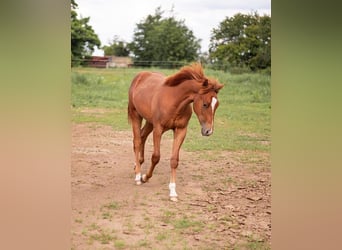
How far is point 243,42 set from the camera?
3.18m

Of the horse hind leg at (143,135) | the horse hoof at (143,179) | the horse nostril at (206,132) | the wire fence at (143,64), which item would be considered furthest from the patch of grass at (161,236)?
the wire fence at (143,64)

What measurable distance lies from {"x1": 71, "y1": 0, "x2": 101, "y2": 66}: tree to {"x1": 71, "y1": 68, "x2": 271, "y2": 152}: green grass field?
9 centimetres

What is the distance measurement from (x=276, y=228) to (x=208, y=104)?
0.80 m

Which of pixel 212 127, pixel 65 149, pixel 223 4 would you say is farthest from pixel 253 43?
pixel 65 149

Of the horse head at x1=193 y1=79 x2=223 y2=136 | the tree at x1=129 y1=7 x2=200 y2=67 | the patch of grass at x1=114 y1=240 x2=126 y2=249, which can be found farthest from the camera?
the tree at x1=129 y1=7 x2=200 y2=67

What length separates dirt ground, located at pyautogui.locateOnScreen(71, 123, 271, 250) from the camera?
2969 mm

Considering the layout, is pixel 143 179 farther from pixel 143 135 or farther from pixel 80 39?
pixel 80 39

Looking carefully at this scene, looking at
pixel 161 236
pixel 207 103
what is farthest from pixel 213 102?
pixel 161 236

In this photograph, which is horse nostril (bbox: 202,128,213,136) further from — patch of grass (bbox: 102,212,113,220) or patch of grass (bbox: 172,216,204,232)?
patch of grass (bbox: 102,212,113,220)

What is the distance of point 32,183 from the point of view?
303 cm

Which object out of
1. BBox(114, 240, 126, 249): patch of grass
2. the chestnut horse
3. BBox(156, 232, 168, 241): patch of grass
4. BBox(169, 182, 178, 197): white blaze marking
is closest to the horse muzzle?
the chestnut horse

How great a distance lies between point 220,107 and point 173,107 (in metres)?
0.27

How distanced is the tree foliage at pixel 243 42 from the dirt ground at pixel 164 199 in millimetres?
541

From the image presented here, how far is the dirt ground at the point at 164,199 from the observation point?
297 cm
